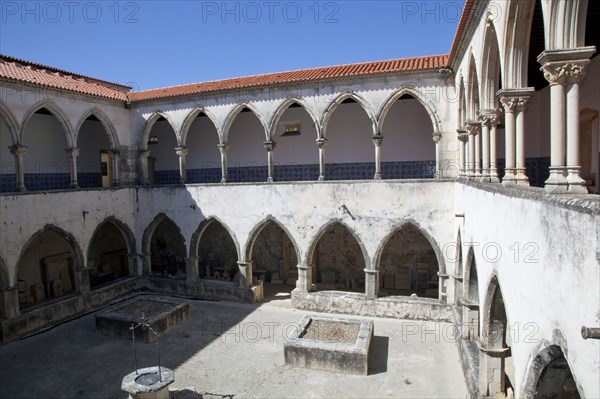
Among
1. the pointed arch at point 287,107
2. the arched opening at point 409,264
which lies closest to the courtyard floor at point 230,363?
the arched opening at point 409,264

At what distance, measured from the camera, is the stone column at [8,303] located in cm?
1230

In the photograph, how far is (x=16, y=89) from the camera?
42.1ft

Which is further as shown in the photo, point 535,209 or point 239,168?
point 239,168

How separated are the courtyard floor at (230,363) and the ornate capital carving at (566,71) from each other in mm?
6747

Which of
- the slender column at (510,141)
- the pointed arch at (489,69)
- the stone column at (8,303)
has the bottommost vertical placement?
the stone column at (8,303)

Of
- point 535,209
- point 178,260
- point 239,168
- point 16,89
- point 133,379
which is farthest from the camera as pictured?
point 178,260

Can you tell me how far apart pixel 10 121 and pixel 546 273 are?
14398mm

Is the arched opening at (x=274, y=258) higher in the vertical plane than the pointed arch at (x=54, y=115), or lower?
lower

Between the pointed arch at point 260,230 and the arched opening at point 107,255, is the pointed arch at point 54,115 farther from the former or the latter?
the pointed arch at point 260,230

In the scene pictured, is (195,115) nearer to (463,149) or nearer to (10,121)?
(10,121)

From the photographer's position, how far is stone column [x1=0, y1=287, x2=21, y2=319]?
484 inches

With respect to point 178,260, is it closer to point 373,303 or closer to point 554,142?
point 373,303

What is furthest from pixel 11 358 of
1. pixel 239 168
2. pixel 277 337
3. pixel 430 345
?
pixel 430 345

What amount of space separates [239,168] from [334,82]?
5.75 meters
